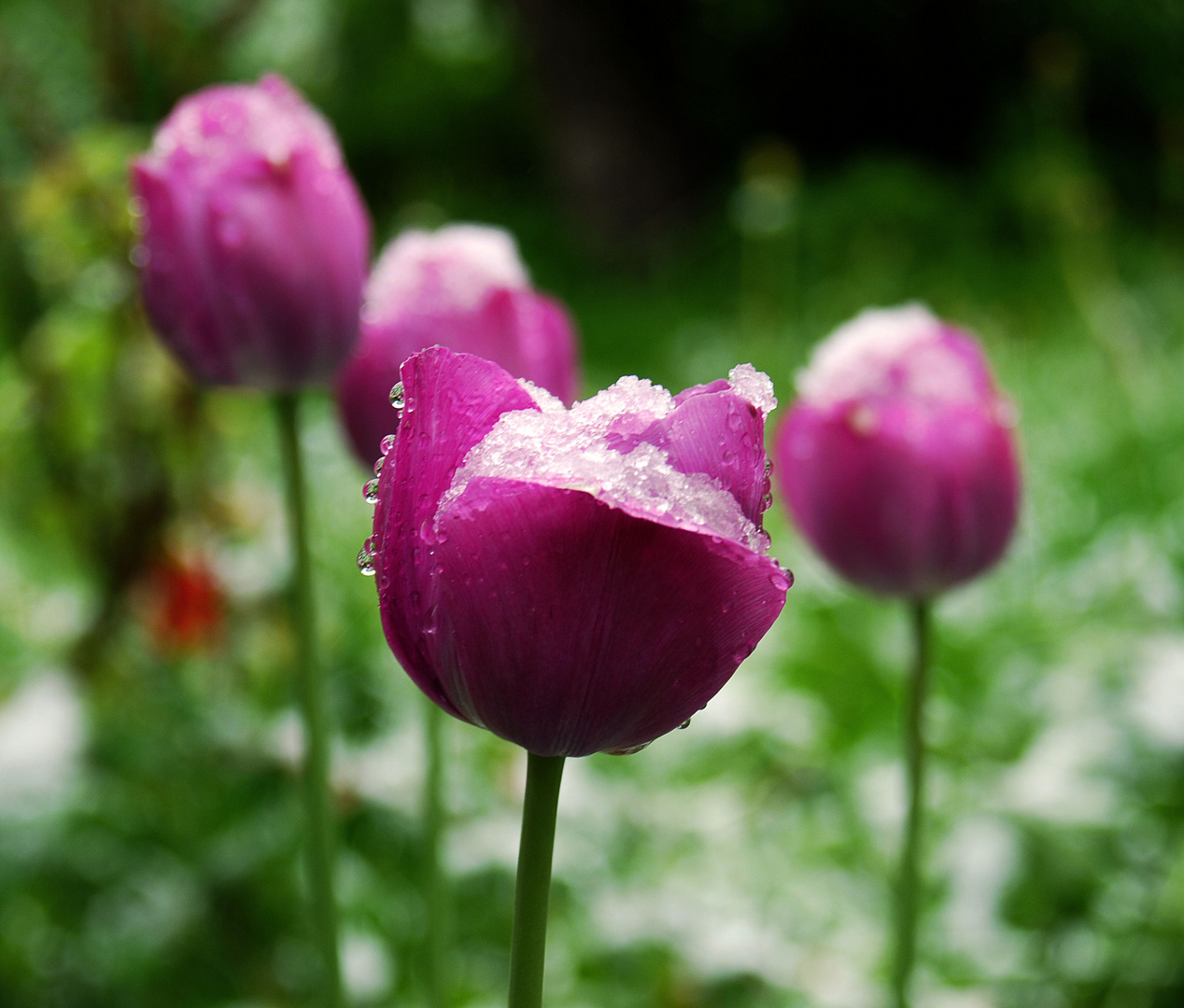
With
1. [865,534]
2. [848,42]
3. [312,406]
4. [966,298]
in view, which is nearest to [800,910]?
[865,534]

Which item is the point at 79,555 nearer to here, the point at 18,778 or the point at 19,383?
the point at 19,383

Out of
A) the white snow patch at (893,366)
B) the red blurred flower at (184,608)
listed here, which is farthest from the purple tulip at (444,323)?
the red blurred flower at (184,608)

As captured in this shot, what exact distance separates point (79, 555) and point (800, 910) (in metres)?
0.89

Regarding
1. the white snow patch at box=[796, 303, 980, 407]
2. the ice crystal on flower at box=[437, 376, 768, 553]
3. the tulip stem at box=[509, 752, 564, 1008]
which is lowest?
the tulip stem at box=[509, 752, 564, 1008]

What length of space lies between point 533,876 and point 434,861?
406 millimetres

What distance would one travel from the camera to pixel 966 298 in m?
3.61

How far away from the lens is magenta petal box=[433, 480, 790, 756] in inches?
12.0

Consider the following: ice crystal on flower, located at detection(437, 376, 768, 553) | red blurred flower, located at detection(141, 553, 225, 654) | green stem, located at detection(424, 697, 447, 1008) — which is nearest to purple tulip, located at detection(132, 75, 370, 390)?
green stem, located at detection(424, 697, 447, 1008)

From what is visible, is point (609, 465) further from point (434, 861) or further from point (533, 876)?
point (434, 861)

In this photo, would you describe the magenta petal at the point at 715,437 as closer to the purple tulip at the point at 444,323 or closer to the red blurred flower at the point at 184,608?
the purple tulip at the point at 444,323

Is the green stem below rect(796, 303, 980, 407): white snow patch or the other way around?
below

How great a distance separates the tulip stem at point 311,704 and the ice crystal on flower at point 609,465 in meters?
0.29

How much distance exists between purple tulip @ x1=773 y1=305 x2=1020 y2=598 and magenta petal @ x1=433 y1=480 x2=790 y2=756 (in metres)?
0.35

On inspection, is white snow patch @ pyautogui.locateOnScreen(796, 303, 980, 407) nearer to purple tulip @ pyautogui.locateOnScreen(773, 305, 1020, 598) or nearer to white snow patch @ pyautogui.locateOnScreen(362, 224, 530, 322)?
purple tulip @ pyautogui.locateOnScreen(773, 305, 1020, 598)
